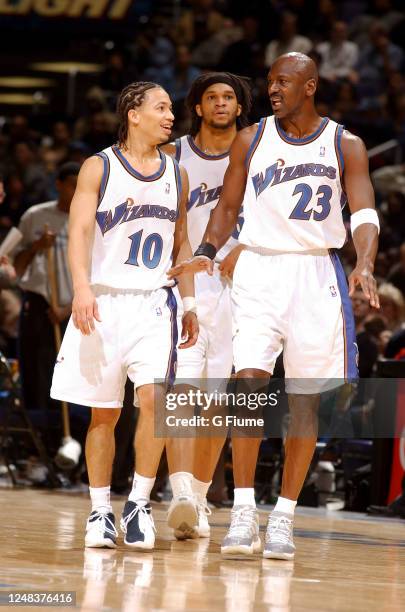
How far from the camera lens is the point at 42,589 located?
147 inches

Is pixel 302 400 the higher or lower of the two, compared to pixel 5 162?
lower

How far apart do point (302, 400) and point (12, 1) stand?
12374mm

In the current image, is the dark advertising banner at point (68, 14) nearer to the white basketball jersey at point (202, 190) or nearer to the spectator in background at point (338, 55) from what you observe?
the spectator in background at point (338, 55)

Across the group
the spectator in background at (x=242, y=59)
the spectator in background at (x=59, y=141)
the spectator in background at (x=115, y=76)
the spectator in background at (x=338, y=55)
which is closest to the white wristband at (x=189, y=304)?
the spectator in background at (x=59, y=141)

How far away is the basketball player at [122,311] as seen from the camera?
5.05m

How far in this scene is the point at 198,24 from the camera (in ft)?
54.5

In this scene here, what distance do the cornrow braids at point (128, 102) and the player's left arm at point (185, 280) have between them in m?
0.30

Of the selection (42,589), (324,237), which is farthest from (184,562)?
(324,237)

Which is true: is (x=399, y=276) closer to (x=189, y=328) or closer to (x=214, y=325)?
(x=214, y=325)

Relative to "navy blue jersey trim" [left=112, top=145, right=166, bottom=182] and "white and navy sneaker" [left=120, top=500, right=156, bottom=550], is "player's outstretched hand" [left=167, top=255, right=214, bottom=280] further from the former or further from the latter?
"white and navy sneaker" [left=120, top=500, right=156, bottom=550]

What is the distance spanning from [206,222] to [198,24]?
11.1 metres

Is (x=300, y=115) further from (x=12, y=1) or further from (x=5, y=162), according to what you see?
(x=12, y=1)

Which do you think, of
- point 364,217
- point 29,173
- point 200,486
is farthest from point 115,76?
point 364,217

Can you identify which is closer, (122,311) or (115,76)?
(122,311)
